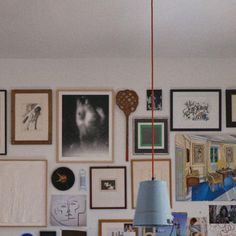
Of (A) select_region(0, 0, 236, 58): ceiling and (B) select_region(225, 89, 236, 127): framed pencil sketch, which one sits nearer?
(A) select_region(0, 0, 236, 58): ceiling

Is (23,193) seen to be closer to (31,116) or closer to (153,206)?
(31,116)

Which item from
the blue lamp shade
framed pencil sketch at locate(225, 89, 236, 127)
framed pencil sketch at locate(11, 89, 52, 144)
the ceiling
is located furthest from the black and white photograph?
the blue lamp shade

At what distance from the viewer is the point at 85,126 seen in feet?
15.7

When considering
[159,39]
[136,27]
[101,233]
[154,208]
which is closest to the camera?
[154,208]

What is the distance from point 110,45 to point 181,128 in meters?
0.89

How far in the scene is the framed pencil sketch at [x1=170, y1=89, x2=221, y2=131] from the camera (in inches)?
190

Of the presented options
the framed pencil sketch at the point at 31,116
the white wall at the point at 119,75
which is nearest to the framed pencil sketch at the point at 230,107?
the white wall at the point at 119,75

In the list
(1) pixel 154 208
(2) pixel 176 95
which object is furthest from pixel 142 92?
(1) pixel 154 208

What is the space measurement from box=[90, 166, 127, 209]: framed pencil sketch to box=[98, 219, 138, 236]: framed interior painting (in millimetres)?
116

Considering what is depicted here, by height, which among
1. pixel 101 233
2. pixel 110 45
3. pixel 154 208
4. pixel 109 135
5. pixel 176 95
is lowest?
pixel 101 233

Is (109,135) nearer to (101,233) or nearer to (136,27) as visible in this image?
(101,233)

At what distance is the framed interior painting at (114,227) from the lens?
4688mm

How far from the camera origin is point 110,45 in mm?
4500

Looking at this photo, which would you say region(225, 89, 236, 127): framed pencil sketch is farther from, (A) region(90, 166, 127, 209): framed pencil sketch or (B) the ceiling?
(A) region(90, 166, 127, 209): framed pencil sketch
